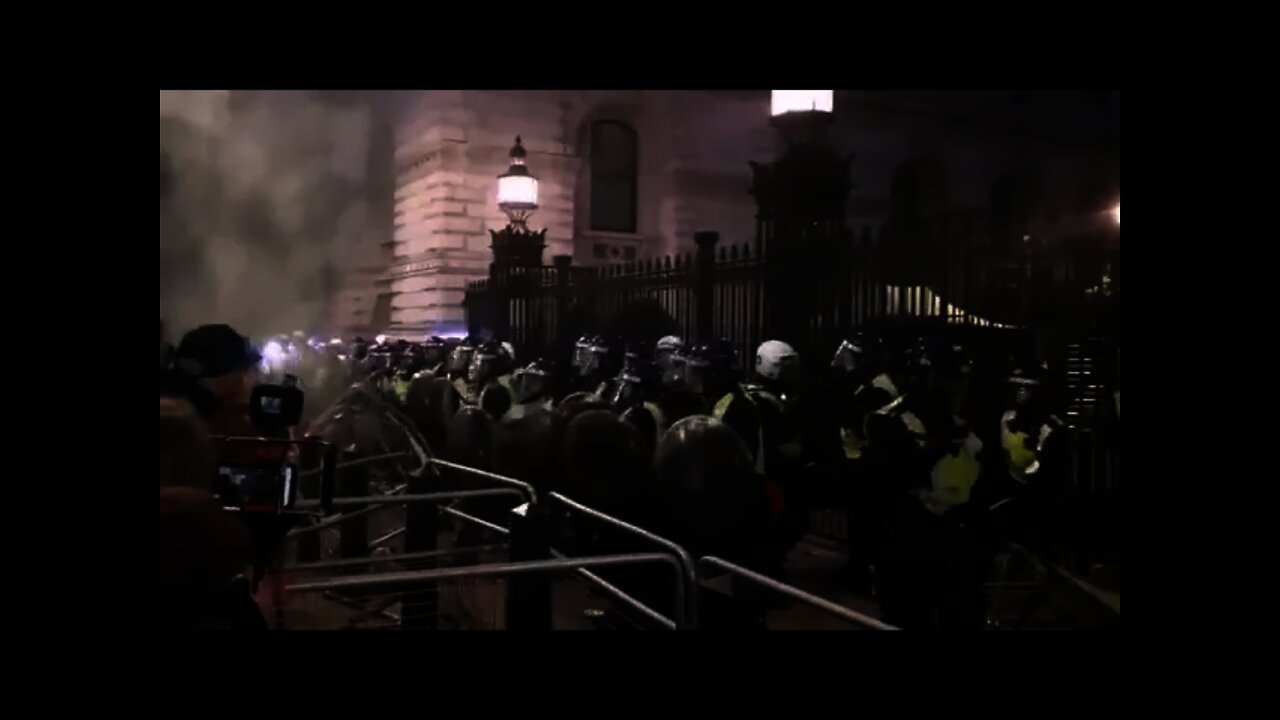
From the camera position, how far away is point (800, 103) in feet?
28.7

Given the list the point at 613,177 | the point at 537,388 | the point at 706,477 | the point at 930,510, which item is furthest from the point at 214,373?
the point at 613,177

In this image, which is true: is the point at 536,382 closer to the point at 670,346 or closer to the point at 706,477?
the point at 670,346

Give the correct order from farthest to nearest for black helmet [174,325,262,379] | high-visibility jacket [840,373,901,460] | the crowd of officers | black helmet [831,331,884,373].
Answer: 1. black helmet [831,331,884,373]
2. high-visibility jacket [840,373,901,460]
3. the crowd of officers
4. black helmet [174,325,262,379]

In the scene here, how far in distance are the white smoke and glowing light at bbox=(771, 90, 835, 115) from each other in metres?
5.85

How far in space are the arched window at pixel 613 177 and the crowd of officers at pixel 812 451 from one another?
32.9ft

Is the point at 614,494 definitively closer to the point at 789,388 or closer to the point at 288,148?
the point at 789,388

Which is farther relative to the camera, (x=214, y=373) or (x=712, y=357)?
(x=712, y=357)

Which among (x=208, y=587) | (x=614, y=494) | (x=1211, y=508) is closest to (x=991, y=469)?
(x=1211, y=508)

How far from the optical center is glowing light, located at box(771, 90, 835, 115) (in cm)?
875

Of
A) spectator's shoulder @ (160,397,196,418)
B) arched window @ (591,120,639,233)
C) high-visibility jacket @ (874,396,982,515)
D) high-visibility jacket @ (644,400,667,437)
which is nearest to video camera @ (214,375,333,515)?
spectator's shoulder @ (160,397,196,418)

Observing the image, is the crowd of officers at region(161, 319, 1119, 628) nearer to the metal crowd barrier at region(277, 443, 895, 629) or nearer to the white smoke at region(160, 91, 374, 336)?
the metal crowd barrier at region(277, 443, 895, 629)

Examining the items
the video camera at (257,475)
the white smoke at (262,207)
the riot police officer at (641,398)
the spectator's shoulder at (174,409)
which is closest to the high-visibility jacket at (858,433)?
the riot police officer at (641,398)

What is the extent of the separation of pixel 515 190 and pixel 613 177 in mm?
5290

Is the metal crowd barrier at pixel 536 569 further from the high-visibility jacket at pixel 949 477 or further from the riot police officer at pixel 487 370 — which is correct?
the riot police officer at pixel 487 370
